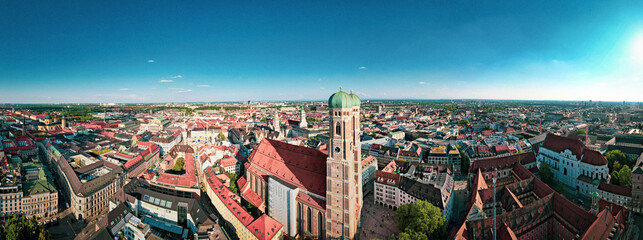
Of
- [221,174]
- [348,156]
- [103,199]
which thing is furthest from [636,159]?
[103,199]

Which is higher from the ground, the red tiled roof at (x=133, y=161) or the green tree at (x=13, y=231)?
the red tiled roof at (x=133, y=161)

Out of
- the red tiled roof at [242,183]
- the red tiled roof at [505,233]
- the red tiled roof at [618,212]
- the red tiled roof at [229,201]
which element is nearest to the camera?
the red tiled roof at [505,233]

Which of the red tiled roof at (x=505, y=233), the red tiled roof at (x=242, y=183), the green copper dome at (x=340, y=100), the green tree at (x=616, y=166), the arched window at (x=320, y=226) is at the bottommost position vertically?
the arched window at (x=320, y=226)

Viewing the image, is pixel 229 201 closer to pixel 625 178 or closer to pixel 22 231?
pixel 22 231

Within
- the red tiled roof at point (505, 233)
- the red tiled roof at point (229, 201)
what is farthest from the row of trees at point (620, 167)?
the red tiled roof at point (229, 201)

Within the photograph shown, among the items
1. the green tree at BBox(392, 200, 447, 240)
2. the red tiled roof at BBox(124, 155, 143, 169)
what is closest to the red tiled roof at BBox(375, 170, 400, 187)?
the green tree at BBox(392, 200, 447, 240)

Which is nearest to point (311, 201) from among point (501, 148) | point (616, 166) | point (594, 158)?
point (594, 158)

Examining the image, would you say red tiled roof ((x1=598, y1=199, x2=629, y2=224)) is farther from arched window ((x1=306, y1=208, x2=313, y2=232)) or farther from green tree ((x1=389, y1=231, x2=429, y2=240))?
arched window ((x1=306, y1=208, x2=313, y2=232))

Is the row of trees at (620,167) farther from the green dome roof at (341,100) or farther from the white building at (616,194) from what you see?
the green dome roof at (341,100)
